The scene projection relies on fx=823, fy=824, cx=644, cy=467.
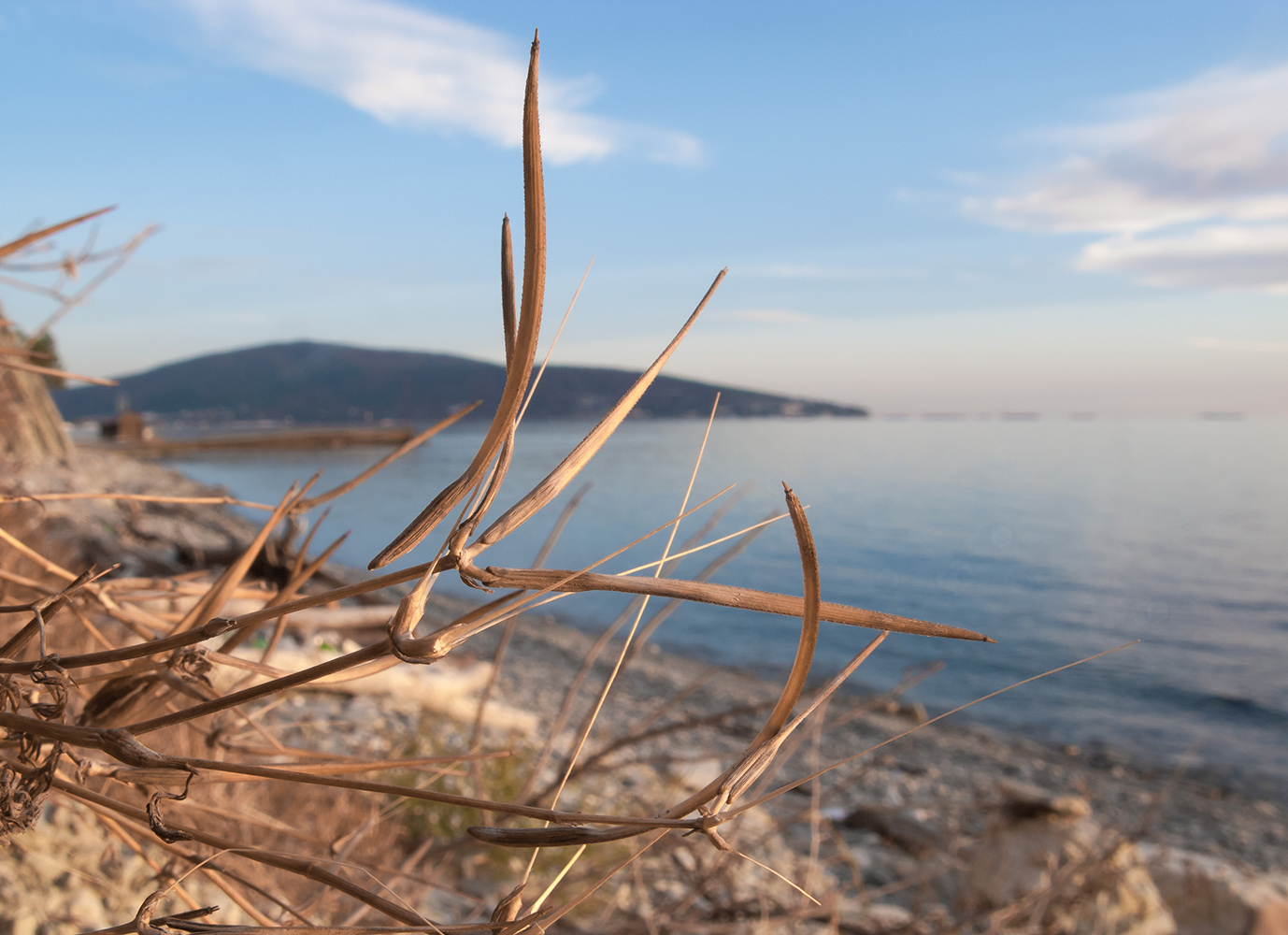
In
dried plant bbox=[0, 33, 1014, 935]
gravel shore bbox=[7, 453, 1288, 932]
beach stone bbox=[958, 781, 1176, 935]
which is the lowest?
gravel shore bbox=[7, 453, 1288, 932]

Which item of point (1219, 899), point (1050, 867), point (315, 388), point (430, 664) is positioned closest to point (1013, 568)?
point (1219, 899)

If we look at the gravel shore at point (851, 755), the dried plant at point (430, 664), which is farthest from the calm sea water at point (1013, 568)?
the gravel shore at point (851, 755)

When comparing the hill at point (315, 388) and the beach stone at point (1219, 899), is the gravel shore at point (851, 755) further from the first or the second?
the hill at point (315, 388)

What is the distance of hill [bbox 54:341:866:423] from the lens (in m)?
44.8

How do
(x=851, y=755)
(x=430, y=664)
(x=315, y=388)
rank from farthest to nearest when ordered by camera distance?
1. (x=315, y=388)
2. (x=851, y=755)
3. (x=430, y=664)

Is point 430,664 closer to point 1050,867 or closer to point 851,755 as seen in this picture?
point 1050,867

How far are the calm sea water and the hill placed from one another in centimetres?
410

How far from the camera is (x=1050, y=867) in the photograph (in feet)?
13.0

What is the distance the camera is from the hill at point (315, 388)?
4484cm

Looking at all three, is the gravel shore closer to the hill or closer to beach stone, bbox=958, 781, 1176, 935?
beach stone, bbox=958, 781, 1176, 935

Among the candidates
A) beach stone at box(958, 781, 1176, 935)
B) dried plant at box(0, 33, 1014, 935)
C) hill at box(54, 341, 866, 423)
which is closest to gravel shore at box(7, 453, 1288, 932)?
beach stone at box(958, 781, 1176, 935)

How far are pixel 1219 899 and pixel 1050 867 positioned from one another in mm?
1120

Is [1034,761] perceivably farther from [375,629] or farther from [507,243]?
[507,243]

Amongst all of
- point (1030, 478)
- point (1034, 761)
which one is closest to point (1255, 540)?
point (1030, 478)
